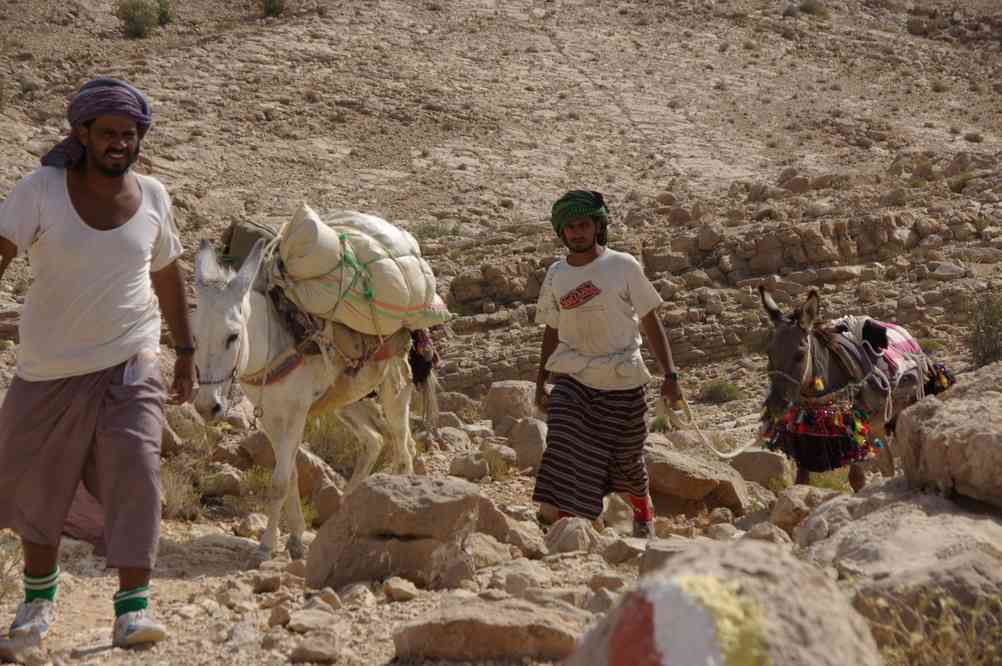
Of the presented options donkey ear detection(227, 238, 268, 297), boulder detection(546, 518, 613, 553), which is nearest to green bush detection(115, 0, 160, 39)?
donkey ear detection(227, 238, 268, 297)

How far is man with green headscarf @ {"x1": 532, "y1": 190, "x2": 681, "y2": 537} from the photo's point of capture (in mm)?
6516

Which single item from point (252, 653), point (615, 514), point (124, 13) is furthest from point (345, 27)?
point (252, 653)

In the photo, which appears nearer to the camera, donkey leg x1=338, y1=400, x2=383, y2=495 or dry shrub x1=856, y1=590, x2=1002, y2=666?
dry shrub x1=856, y1=590, x2=1002, y2=666

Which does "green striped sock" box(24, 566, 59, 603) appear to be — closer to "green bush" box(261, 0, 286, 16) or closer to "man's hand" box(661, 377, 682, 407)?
"man's hand" box(661, 377, 682, 407)

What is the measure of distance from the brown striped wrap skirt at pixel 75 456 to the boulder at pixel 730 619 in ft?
7.42

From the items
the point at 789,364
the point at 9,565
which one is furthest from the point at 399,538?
the point at 789,364

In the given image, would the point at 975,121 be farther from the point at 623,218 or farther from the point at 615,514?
the point at 615,514

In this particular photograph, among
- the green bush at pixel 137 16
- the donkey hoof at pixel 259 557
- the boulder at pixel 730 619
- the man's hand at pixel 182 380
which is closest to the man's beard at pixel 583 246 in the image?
the donkey hoof at pixel 259 557

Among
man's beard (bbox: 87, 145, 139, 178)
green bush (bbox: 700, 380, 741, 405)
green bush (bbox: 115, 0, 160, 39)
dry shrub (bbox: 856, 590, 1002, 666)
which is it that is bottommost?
green bush (bbox: 700, 380, 741, 405)

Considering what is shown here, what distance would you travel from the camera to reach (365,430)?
884 centimetres

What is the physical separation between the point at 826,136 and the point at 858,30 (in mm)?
10534

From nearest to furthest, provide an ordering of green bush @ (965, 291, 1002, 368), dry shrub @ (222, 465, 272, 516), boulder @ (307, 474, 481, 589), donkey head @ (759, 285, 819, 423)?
1. boulder @ (307, 474, 481, 589)
2. dry shrub @ (222, 465, 272, 516)
3. donkey head @ (759, 285, 819, 423)
4. green bush @ (965, 291, 1002, 368)

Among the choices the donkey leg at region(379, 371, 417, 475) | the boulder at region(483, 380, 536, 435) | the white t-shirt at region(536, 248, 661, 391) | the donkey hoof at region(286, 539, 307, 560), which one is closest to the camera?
the white t-shirt at region(536, 248, 661, 391)

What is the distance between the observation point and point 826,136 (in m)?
31.3
